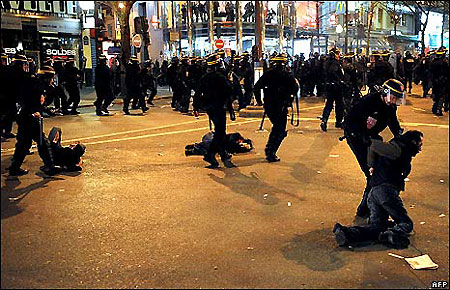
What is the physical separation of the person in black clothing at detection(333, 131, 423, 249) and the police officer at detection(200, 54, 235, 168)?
3.69 metres

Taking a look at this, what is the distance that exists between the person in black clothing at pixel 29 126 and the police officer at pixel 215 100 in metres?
2.35

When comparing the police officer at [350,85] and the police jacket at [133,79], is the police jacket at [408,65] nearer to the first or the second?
the police officer at [350,85]

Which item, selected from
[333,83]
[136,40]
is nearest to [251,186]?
[333,83]

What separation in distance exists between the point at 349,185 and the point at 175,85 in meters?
10.2

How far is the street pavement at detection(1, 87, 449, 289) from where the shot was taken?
427 cm

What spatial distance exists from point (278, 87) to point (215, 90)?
0.98 metres

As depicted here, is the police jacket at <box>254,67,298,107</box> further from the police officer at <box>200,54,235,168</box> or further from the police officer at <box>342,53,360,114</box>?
the police officer at <box>342,53,360,114</box>

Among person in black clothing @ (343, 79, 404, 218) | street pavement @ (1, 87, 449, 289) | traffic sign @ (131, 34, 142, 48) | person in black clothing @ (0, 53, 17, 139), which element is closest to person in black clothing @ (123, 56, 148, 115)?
street pavement @ (1, 87, 449, 289)

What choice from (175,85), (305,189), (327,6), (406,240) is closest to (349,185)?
(305,189)

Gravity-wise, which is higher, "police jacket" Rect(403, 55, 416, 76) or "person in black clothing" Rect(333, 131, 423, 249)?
"police jacket" Rect(403, 55, 416, 76)

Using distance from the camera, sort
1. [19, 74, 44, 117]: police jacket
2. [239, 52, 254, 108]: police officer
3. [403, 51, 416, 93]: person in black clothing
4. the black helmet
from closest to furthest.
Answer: the black helmet < [19, 74, 44, 117]: police jacket < [239, 52, 254, 108]: police officer < [403, 51, 416, 93]: person in black clothing

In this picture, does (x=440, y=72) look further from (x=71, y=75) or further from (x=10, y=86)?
(x=10, y=86)

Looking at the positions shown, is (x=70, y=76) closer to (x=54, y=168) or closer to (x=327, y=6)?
(x=54, y=168)

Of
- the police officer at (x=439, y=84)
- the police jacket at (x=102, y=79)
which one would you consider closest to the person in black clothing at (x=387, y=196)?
the police officer at (x=439, y=84)
